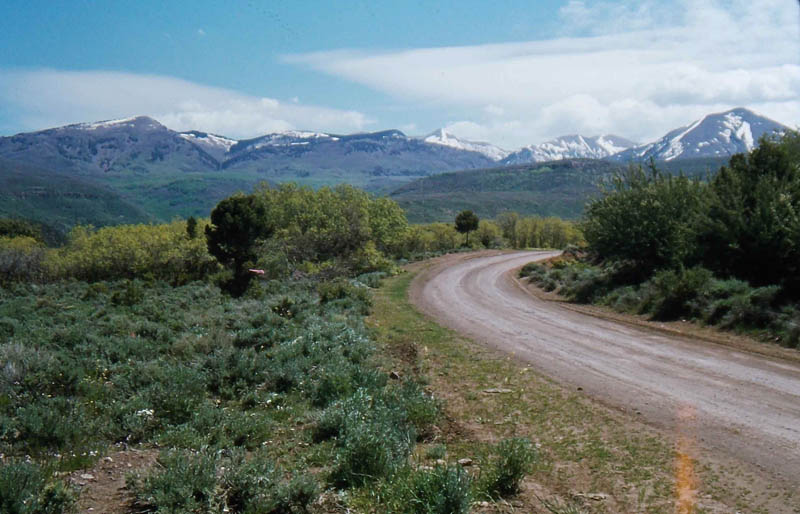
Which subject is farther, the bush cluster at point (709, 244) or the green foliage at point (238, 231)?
the green foliage at point (238, 231)

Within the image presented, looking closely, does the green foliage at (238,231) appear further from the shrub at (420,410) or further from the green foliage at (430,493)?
the green foliage at (430,493)

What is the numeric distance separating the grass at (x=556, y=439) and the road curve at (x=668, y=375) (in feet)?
2.10

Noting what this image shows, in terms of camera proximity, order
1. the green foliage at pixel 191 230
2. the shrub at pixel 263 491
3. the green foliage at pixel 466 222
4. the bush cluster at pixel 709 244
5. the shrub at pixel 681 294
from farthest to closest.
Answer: the green foliage at pixel 466 222
the green foliage at pixel 191 230
the shrub at pixel 681 294
the bush cluster at pixel 709 244
the shrub at pixel 263 491

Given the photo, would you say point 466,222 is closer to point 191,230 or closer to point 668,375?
point 191,230

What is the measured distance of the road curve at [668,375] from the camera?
7.23m

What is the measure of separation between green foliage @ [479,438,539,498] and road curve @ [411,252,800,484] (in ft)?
8.64

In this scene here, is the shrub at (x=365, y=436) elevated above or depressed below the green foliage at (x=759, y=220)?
below

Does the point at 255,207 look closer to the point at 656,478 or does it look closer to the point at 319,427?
the point at 319,427

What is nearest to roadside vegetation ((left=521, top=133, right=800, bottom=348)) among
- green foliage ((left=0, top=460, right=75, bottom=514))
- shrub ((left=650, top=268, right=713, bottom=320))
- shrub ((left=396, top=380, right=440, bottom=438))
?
shrub ((left=650, top=268, right=713, bottom=320))

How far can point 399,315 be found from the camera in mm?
20234

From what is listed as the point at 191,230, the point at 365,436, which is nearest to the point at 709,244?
the point at 365,436

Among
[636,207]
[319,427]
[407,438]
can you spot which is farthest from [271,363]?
[636,207]

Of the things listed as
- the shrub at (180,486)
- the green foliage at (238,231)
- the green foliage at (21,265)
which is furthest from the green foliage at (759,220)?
the green foliage at (21,265)

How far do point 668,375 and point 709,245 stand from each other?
11.9 m
